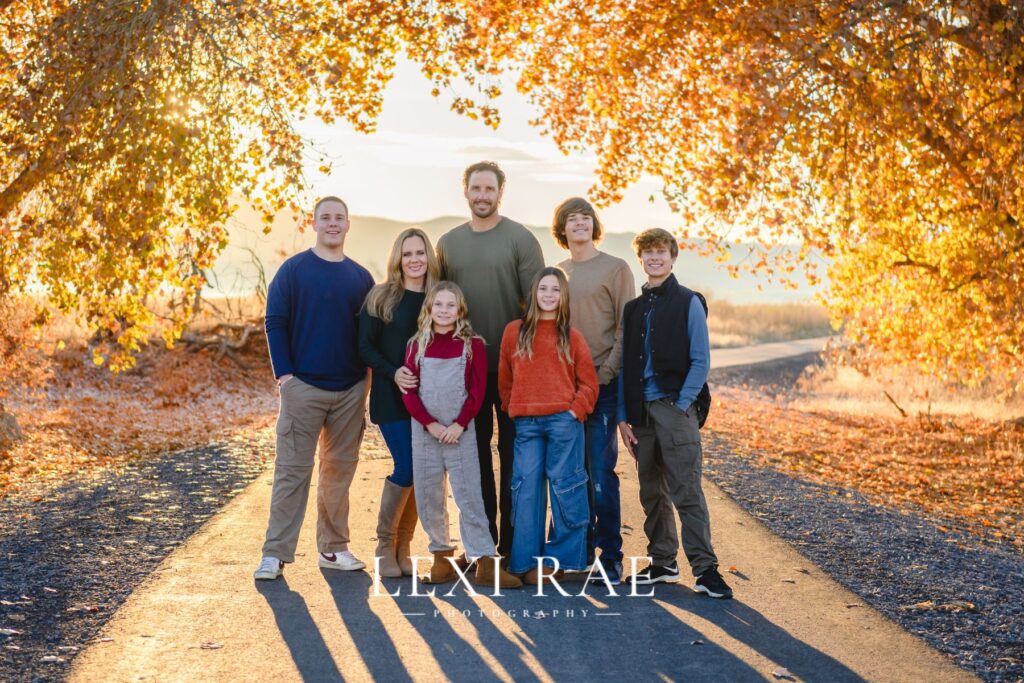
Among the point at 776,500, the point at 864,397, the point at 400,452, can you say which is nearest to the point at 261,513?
the point at 400,452

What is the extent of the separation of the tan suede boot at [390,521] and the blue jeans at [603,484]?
3.98 feet

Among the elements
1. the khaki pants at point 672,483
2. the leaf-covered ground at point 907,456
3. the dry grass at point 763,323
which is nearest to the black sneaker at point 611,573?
the khaki pants at point 672,483

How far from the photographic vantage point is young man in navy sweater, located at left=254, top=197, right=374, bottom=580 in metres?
6.48

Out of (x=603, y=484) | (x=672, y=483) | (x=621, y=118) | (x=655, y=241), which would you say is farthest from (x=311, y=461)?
(x=621, y=118)

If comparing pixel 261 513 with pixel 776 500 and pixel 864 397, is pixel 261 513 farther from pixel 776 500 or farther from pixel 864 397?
pixel 864 397

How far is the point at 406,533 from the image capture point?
257 inches

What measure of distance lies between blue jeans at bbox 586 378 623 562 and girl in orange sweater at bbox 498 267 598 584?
0.54ft

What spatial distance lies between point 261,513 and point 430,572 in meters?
2.52

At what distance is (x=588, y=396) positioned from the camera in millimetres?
6129

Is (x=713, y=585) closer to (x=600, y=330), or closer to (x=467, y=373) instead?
(x=600, y=330)

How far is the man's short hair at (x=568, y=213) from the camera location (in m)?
6.44

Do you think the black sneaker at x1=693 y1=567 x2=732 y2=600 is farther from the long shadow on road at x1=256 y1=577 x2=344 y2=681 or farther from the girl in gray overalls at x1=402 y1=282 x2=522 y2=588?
the long shadow on road at x1=256 y1=577 x2=344 y2=681

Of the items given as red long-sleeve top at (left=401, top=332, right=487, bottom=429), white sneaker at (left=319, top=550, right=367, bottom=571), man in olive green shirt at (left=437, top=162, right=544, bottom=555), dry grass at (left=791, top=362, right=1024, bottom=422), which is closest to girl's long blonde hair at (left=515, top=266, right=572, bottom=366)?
red long-sleeve top at (left=401, top=332, right=487, bottom=429)

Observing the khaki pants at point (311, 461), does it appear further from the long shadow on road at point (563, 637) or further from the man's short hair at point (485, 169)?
the man's short hair at point (485, 169)
